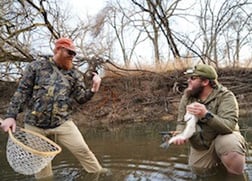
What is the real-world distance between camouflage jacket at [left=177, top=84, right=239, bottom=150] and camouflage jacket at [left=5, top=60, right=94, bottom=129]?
1.47m

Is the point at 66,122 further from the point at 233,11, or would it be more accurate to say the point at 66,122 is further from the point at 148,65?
the point at 233,11

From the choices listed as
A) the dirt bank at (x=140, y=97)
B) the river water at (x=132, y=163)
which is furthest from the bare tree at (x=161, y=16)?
the river water at (x=132, y=163)

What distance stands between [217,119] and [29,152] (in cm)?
194

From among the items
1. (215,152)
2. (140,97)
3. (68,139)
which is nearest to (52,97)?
(68,139)

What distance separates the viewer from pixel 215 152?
411cm

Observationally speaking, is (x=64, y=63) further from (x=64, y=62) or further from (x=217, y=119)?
(x=217, y=119)

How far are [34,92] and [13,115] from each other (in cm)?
36

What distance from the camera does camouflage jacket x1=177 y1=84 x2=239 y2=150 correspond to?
12.4 feet

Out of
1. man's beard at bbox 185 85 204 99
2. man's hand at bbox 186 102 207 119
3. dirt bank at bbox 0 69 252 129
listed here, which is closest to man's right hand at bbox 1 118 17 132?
man's hand at bbox 186 102 207 119

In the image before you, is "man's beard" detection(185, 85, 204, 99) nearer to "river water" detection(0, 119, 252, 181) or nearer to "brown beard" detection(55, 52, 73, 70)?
"river water" detection(0, 119, 252, 181)

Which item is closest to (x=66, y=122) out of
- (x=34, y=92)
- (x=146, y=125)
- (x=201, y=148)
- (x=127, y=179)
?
(x=34, y=92)

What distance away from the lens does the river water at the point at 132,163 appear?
420cm

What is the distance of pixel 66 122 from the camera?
419 cm

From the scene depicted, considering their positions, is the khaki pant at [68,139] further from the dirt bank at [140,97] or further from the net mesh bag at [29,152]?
the dirt bank at [140,97]
